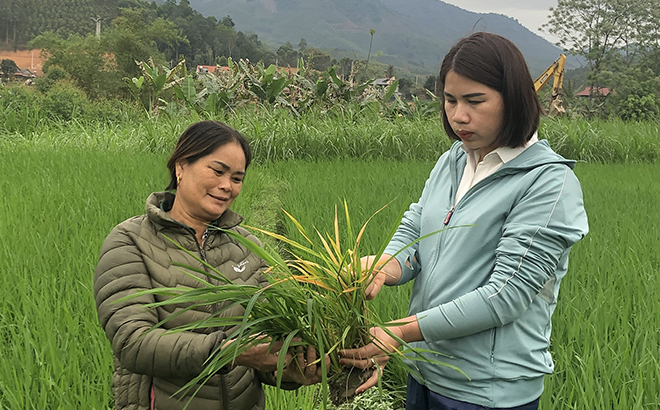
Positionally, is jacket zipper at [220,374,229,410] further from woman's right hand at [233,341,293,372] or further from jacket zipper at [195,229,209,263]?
jacket zipper at [195,229,209,263]

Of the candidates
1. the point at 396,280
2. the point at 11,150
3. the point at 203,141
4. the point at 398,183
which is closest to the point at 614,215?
A: the point at 398,183

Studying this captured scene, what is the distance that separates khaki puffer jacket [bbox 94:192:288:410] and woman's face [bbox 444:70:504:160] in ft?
2.27

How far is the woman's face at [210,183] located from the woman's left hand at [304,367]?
0.45 metres

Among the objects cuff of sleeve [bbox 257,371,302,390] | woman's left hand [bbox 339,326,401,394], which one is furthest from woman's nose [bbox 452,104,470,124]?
cuff of sleeve [bbox 257,371,302,390]

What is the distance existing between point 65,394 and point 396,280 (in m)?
1.18

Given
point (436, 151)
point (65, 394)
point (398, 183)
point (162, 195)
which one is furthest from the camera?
point (436, 151)

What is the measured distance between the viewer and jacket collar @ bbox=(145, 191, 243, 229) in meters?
1.29

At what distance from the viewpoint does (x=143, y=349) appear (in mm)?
1158

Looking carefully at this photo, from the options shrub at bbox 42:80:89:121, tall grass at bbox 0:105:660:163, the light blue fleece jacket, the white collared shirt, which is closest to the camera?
the light blue fleece jacket

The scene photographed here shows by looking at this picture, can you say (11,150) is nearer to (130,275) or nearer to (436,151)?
(436,151)

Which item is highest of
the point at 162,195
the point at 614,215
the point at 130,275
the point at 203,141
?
the point at 203,141

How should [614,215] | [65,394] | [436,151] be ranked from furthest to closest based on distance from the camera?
[436,151]
[614,215]
[65,394]

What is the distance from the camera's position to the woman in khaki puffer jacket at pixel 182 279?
117 cm

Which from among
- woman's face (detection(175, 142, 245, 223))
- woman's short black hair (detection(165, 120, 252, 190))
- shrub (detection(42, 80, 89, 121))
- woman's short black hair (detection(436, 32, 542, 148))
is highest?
woman's short black hair (detection(436, 32, 542, 148))
